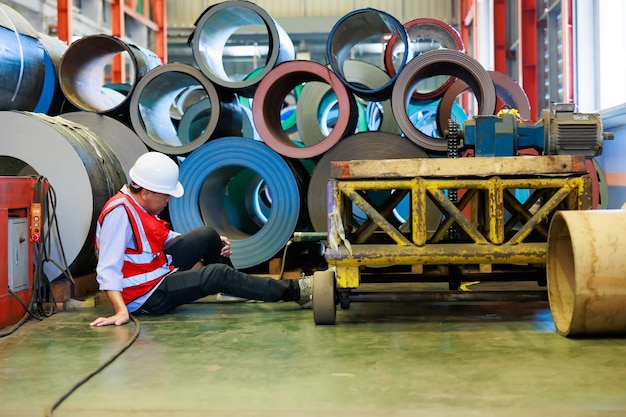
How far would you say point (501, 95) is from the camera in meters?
6.90

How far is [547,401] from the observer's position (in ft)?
8.08

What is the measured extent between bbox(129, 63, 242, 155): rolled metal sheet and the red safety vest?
1.72 metres

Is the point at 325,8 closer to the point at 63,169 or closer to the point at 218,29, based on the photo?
the point at 218,29

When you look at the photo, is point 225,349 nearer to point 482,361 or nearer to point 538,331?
point 482,361

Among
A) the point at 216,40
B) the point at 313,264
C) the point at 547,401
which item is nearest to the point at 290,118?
the point at 216,40

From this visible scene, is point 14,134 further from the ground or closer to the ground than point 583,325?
further from the ground

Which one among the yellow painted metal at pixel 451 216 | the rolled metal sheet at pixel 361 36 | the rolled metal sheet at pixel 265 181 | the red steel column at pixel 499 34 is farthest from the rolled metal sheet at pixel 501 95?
the red steel column at pixel 499 34

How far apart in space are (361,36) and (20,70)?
2.82m

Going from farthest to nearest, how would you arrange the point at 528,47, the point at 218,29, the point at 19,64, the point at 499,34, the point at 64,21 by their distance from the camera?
the point at 499,34, the point at 528,47, the point at 64,21, the point at 218,29, the point at 19,64

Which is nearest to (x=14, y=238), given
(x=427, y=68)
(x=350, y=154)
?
(x=350, y=154)

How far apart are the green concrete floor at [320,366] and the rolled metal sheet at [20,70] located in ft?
6.99

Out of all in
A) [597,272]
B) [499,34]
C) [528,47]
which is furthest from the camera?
[499,34]

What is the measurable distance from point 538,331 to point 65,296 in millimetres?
2833

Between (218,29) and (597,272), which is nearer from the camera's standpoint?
(597,272)
